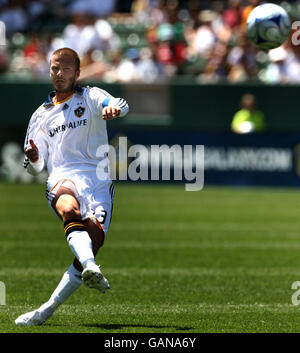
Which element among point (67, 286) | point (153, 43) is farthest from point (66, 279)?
point (153, 43)

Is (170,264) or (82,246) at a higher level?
(82,246)

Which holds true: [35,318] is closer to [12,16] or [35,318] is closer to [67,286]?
[67,286]

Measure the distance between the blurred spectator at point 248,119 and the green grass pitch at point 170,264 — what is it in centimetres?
228

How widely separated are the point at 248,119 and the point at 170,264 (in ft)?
36.8

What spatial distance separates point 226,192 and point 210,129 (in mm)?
1955

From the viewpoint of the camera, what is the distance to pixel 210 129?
23.3 meters

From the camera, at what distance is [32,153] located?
7855 mm

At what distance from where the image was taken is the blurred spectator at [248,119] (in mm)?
22609

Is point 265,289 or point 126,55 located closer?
point 265,289

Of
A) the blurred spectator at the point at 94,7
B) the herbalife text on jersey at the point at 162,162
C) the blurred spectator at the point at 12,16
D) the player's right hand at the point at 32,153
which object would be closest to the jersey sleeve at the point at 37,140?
the player's right hand at the point at 32,153

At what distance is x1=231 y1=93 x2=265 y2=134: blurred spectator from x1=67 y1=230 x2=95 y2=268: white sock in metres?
15.4

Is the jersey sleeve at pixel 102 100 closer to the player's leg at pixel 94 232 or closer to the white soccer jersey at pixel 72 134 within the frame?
the white soccer jersey at pixel 72 134
